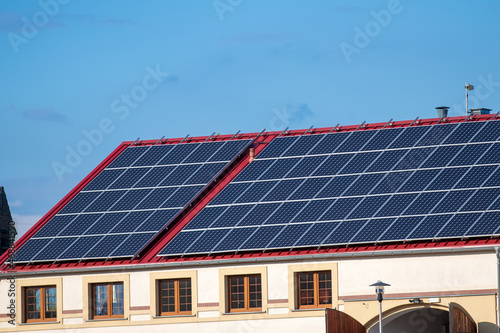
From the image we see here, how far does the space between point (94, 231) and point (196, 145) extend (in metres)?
7.71

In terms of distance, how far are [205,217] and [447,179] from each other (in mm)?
11492

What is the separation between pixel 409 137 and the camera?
51.3m

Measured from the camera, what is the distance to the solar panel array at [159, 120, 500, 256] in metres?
45.9

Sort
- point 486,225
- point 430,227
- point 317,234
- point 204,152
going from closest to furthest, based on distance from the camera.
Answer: point 486,225 → point 430,227 → point 317,234 → point 204,152

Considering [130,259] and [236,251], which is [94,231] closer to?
[130,259]

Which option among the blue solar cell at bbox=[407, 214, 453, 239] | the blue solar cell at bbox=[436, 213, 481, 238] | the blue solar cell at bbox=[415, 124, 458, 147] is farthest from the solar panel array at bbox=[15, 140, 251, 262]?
the blue solar cell at bbox=[436, 213, 481, 238]

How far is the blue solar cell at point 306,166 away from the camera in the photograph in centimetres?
5147

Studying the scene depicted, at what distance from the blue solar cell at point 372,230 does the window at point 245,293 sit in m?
4.98

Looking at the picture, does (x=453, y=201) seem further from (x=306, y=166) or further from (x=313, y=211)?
(x=306, y=166)

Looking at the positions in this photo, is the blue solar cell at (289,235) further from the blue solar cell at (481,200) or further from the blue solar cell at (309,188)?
the blue solar cell at (481,200)

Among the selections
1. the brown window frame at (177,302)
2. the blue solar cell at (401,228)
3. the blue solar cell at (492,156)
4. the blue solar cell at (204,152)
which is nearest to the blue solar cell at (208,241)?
the brown window frame at (177,302)

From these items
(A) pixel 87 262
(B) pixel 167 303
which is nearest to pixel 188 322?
(B) pixel 167 303

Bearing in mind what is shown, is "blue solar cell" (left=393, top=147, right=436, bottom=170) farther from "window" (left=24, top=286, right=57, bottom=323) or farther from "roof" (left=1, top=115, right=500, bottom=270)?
"window" (left=24, top=286, right=57, bottom=323)

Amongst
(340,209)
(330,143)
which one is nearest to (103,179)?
(330,143)
